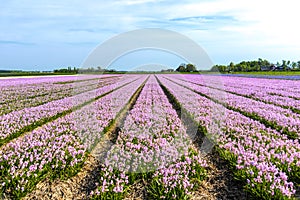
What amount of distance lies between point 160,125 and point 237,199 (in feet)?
15.2

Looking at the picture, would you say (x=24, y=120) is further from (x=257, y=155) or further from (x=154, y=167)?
(x=257, y=155)

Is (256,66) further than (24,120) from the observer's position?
Yes

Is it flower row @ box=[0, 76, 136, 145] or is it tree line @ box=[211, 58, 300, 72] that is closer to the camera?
flower row @ box=[0, 76, 136, 145]

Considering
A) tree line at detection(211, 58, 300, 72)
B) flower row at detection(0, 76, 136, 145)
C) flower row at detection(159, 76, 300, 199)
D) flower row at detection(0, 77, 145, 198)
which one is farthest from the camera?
tree line at detection(211, 58, 300, 72)

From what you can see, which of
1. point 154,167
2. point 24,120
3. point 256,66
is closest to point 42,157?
point 154,167

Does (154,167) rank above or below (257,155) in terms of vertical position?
below

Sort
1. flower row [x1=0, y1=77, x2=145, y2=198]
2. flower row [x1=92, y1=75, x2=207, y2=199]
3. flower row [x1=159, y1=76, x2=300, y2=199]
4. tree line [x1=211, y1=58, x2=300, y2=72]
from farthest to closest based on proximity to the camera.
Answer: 1. tree line [x1=211, y1=58, x2=300, y2=72]
2. flower row [x1=0, y1=77, x2=145, y2=198]
3. flower row [x1=92, y1=75, x2=207, y2=199]
4. flower row [x1=159, y1=76, x2=300, y2=199]

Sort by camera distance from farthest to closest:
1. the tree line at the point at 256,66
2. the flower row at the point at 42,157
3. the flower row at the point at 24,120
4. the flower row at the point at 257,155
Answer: the tree line at the point at 256,66, the flower row at the point at 24,120, the flower row at the point at 42,157, the flower row at the point at 257,155

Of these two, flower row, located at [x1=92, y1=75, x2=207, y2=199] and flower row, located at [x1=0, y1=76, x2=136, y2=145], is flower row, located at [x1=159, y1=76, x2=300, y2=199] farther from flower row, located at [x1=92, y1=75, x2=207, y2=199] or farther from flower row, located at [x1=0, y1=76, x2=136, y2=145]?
flower row, located at [x1=0, y1=76, x2=136, y2=145]

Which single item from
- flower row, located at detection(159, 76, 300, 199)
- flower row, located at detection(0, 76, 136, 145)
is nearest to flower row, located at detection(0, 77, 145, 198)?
flower row, located at detection(0, 76, 136, 145)

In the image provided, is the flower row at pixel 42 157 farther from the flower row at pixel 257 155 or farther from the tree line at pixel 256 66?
the tree line at pixel 256 66

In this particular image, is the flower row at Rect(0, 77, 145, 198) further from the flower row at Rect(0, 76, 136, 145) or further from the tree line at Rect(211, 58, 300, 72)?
the tree line at Rect(211, 58, 300, 72)

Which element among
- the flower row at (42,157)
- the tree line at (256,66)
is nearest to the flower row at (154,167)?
the flower row at (42,157)

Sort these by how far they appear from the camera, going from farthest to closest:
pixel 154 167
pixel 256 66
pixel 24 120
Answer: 1. pixel 256 66
2. pixel 24 120
3. pixel 154 167
